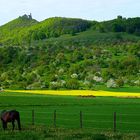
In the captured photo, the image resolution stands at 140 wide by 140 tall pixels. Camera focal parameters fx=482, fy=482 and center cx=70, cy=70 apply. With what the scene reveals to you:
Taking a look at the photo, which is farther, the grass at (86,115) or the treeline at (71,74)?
the treeline at (71,74)

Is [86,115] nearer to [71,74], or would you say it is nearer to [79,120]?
[79,120]

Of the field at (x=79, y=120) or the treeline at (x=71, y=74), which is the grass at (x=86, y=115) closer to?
the field at (x=79, y=120)

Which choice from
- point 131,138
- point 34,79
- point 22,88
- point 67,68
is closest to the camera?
point 131,138

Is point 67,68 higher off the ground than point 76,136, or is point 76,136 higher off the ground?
point 76,136

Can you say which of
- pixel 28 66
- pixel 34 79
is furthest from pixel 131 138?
pixel 28 66

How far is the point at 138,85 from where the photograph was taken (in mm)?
134750

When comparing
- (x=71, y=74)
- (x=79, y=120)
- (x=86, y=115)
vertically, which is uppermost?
(x=79, y=120)

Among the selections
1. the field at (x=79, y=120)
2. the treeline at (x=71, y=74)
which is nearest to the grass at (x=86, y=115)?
the field at (x=79, y=120)

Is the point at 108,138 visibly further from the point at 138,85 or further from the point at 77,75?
the point at 77,75

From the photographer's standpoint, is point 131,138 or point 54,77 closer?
point 131,138

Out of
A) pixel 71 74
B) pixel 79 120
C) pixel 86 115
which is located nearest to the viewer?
pixel 79 120

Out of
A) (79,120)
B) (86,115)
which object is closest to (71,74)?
(86,115)

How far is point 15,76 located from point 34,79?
44.3ft

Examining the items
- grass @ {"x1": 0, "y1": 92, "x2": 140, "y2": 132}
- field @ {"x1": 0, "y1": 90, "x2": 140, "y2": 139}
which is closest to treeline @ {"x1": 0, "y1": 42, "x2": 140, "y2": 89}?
field @ {"x1": 0, "y1": 90, "x2": 140, "y2": 139}
